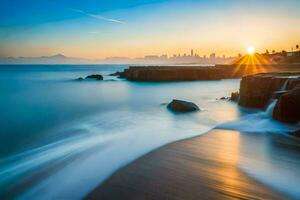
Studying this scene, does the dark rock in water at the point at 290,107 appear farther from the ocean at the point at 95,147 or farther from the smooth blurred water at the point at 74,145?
the smooth blurred water at the point at 74,145

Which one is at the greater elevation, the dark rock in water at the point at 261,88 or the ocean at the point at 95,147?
the dark rock in water at the point at 261,88

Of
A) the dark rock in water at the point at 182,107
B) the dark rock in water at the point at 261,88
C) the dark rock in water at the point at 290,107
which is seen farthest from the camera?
the dark rock in water at the point at 182,107

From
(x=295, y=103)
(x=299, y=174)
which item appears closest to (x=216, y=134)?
(x=295, y=103)

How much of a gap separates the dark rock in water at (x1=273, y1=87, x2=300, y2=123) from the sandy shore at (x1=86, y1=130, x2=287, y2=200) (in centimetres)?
598

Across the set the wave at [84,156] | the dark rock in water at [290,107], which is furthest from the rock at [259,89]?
the wave at [84,156]

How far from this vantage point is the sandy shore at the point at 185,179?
645 centimetres

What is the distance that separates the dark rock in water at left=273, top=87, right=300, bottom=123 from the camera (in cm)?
1407

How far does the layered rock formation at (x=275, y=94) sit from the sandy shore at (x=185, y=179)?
607 cm

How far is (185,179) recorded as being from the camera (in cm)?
728

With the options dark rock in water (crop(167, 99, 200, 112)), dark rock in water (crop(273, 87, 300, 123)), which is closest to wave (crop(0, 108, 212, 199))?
dark rock in water (crop(167, 99, 200, 112))

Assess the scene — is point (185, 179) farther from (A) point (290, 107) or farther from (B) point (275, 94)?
(B) point (275, 94)

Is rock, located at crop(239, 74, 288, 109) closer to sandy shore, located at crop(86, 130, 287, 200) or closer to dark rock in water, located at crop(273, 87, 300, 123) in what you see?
dark rock in water, located at crop(273, 87, 300, 123)

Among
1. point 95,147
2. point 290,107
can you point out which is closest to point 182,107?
point 290,107

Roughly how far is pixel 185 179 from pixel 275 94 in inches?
540
